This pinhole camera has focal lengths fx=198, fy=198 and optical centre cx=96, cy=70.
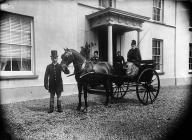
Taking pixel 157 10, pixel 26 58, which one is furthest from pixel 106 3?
pixel 26 58

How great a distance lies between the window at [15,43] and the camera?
736 centimetres

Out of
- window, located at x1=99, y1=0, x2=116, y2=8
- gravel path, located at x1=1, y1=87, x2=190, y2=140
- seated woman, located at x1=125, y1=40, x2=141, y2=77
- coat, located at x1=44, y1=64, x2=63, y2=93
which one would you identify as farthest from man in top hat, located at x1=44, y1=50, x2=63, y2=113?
window, located at x1=99, y1=0, x2=116, y2=8

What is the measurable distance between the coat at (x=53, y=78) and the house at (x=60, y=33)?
93.2 inches

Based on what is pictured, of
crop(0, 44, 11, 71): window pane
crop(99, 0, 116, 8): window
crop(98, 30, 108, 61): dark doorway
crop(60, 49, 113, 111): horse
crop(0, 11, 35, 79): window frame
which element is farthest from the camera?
crop(98, 30, 108, 61): dark doorway

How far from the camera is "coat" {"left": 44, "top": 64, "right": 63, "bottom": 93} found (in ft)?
19.2

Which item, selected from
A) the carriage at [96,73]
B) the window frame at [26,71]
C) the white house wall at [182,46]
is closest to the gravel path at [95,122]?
the carriage at [96,73]

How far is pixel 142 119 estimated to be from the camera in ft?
17.0

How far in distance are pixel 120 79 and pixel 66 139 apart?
3469mm

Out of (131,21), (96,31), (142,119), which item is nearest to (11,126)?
(142,119)

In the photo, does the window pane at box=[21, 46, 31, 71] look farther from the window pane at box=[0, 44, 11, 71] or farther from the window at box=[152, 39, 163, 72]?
the window at box=[152, 39, 163, 72]

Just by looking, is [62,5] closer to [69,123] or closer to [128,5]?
[128,5]

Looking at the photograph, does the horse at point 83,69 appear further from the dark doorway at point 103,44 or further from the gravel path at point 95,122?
the dark doorway at point 103,44

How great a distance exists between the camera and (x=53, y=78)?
5.88 metres

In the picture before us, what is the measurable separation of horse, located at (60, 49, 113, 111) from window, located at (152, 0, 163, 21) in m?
8.89
